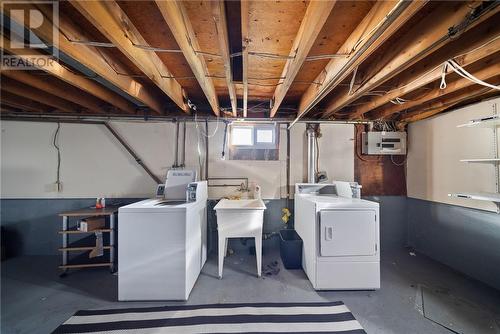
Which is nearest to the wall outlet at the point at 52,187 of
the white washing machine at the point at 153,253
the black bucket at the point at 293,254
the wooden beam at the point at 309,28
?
the white washing machine at the point at 153,253

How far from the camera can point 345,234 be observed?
207cm

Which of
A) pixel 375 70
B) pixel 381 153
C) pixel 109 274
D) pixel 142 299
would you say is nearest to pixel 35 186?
pixel 109 274

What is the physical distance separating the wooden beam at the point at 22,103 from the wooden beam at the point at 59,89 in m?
0.77

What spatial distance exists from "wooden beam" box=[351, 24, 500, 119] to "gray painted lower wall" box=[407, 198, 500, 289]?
1807 mm

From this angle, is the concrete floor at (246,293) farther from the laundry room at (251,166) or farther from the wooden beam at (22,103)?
the wooden beam at (22,103)

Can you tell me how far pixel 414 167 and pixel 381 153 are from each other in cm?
60

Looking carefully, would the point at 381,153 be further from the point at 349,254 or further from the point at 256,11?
the point at 256,11

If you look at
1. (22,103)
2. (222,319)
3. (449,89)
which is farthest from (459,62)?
(22,103)

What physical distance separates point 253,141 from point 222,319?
7.79ft

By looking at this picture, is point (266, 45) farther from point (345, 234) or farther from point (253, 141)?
point (345, 234)

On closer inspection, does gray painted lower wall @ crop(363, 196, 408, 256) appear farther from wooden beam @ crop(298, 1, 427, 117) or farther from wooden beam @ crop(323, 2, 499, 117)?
wooden beam @ crop(298, 1, 427, 117)

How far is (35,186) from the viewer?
2.99 m

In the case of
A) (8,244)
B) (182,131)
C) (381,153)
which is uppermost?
(182,131)

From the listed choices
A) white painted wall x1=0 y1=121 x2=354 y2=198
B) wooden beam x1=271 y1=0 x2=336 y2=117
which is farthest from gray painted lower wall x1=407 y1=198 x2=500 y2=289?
wooden beam x1=271 y1=0 x2=336 y2=117
